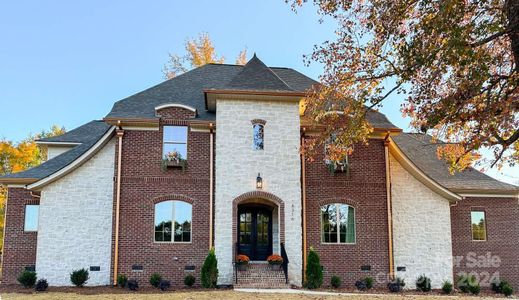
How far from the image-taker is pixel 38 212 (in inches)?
701

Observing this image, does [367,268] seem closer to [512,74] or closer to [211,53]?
[512,74]

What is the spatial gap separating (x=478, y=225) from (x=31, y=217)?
16858 millimetres

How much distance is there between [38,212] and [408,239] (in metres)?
13.3

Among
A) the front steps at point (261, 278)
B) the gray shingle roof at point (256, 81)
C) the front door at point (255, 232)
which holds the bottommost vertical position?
the front steps at point (261, 278)

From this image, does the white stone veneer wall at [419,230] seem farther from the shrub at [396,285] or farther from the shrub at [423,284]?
the shrub at [396,285]

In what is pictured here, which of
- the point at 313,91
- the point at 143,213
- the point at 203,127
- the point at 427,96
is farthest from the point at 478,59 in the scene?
the point at 143,213

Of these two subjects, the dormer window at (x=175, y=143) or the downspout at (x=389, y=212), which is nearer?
the dormer window at (x=175, y=143)

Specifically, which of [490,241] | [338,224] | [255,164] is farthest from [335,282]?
[490,241]

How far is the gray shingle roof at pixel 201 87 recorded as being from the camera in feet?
54.2

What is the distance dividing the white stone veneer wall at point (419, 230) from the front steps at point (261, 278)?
15.2 ft

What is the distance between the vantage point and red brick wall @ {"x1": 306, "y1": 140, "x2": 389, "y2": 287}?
54.0 ft

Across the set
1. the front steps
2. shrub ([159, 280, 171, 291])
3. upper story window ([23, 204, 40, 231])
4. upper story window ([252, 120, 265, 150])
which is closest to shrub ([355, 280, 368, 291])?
the front steps

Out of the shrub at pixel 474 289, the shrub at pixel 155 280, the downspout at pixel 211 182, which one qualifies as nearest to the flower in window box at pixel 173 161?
the downspout at pixel 211 182

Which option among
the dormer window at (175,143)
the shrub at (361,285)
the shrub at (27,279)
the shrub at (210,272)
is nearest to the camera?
the shrub at (210,272)
